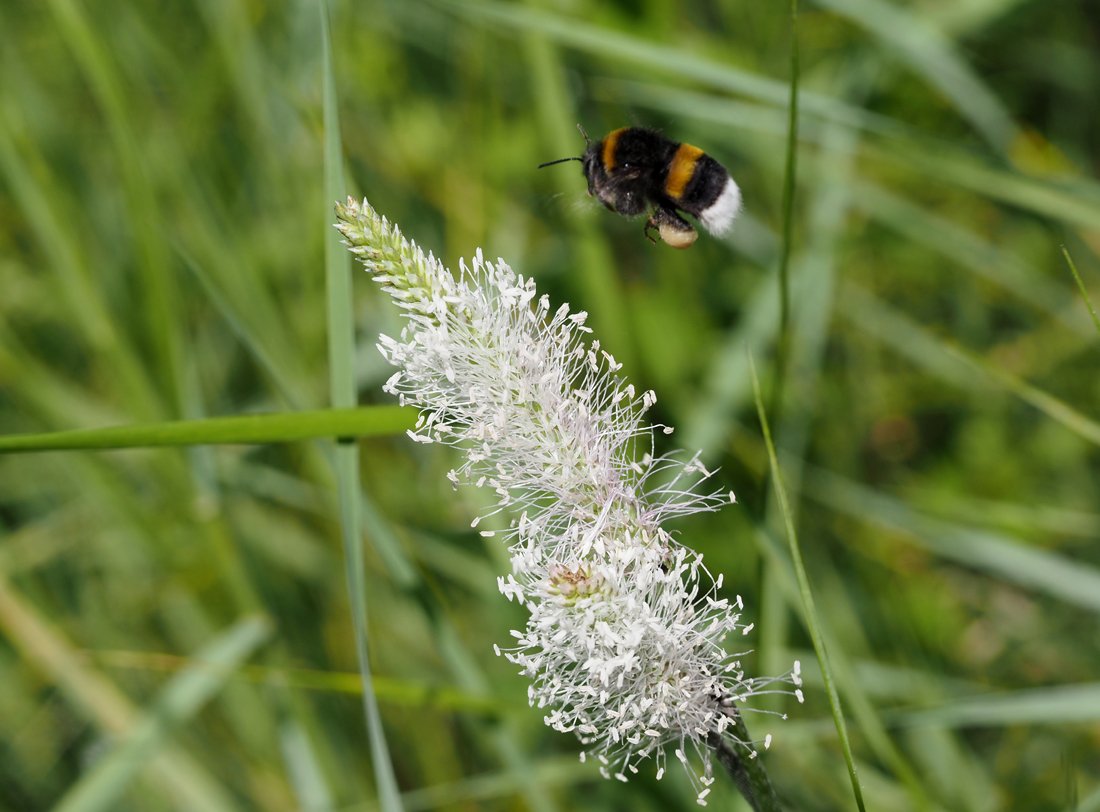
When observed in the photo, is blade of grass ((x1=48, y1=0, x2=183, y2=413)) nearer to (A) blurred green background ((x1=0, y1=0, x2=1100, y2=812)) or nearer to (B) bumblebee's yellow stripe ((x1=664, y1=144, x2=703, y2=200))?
(A) blurred green background ((x1=0, y1=0, x2=1100, y2=812))

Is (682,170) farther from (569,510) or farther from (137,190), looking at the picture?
(137,190)

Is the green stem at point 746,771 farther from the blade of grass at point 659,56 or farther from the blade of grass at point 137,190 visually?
the blade of grass at point 137,190

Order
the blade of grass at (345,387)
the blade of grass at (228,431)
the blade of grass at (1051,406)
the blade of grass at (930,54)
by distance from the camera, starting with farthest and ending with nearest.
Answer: the blade of grass at (930,54) → the blade of grass at (1051,406) → the blade of grass at (345,387) → the blade of grass at (228,431)

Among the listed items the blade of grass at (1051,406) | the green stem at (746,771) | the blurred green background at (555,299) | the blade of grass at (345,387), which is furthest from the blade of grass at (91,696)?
the blade of grass at (1051,406)

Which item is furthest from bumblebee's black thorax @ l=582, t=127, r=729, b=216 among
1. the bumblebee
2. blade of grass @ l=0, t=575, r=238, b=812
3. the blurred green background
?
blade of grass @ l=0, t=575, r=238, b=812

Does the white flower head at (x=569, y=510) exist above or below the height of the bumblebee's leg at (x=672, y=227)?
below

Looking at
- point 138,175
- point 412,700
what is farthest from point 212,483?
point 412,700

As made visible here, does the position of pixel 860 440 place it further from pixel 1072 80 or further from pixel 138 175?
pixel 138 175

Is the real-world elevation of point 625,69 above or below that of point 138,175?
above
